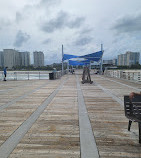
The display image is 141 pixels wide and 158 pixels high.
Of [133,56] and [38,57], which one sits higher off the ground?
[133,56]

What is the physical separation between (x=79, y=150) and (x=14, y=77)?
18.5m

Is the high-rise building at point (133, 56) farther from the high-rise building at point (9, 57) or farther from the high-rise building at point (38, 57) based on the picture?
the high-rise building at point (9, 57)

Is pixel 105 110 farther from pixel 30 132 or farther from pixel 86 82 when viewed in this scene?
pixel 86 82

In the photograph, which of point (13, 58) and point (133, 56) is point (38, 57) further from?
point (133, 56)

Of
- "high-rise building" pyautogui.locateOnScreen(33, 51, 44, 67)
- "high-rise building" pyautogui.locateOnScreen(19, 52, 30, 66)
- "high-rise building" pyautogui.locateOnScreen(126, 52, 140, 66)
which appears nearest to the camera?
"high-rise building" pyautogui.locateOnScreen(19, 52, 30, 66)

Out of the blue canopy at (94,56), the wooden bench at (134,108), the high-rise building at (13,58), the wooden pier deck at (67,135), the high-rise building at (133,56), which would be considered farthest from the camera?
the high-rise building at (133,56)

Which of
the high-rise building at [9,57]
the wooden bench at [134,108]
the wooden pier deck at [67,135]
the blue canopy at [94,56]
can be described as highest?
the high-rise building at [9,57]

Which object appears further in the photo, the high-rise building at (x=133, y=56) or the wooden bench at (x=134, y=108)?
the high-rise building at (x=133, y=56)

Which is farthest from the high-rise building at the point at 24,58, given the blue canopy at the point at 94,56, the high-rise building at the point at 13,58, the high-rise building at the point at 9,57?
the blue canopy at the point at 94,56

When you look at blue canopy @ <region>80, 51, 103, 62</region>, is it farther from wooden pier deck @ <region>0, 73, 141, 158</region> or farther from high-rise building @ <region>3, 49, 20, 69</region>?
high-rise building @ <region>3, 49, 20, 69</region>

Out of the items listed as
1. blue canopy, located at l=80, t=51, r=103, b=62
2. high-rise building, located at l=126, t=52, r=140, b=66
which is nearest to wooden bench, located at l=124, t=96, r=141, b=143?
blue canopy, located at l=80, t=51, r=103, b=62

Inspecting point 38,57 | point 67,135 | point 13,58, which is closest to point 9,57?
point 13,58

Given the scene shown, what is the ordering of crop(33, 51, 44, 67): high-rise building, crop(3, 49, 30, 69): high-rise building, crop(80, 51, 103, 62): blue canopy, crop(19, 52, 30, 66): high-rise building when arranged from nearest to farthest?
crop(80, 51, 103, 62): blue canopy
crop(3, 49, 30, 69): high-rise building
crop(19, 52, 30, 66): high-rise building
crop(33, 51, 44, 67): high-rise building

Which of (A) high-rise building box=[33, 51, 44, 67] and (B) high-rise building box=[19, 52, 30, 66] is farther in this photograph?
(A) high-rise building box=[33, 51, 44, 67]
